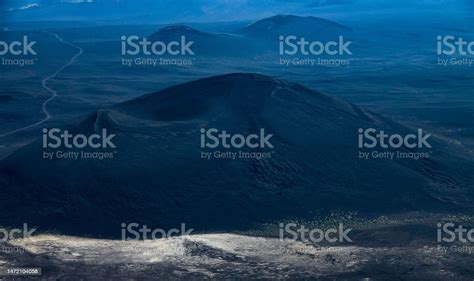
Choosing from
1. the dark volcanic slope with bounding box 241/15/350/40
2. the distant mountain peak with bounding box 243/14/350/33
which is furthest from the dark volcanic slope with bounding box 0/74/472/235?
the distant mountain peak with bounding box 243/14/350/33

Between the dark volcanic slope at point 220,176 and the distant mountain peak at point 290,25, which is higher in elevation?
the distant mountain peak at point 290,25

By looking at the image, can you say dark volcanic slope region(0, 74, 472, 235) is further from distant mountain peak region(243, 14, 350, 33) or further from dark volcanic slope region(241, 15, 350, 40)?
distant mountain peak region(243, 14, 350, 33)

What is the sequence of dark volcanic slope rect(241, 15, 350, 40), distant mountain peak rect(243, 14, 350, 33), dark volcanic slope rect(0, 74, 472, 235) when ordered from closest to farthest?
dark volcanic slope rect(0, 74, 472, 235) → dark volcanic slope rect(241, 15, 350, 40) → distant mountain peak rect(243, 14, 350, 33)

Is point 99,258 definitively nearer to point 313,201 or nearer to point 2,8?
point 313,201

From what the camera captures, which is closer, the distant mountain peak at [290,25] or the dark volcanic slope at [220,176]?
the dark volcanic slope at [220,176]

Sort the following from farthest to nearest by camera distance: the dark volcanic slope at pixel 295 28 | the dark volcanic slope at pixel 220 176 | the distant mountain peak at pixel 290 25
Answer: the distant mountain peak at pixel 290 25
the dark volcanic slope at pixel 295 28
the dark volcanic slope at pixel 220 176

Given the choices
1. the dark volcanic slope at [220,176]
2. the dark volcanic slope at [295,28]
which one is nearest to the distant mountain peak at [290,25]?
the dark volcanic slope at [295,28]

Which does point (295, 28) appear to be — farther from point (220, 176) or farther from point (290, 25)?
point (220, 176)

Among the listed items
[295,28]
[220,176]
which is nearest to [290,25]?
[295,28]

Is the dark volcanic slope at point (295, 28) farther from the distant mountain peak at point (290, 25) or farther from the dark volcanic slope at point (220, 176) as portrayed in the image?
the dark volcanic slope at point (220, 176)

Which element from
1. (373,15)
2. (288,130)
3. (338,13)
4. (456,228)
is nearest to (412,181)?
(456,228)
